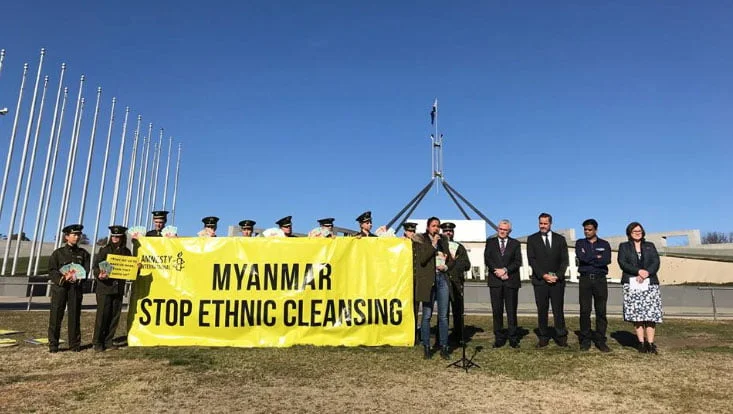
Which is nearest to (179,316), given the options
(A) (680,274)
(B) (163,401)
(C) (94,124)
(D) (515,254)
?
(B) (163,401)

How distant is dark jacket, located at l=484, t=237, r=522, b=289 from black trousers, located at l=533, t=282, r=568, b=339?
0.38 meters

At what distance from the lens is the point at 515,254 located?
779cm

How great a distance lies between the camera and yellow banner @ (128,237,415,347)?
718 centimetres

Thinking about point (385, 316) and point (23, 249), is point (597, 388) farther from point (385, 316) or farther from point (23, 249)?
point (23, 249)

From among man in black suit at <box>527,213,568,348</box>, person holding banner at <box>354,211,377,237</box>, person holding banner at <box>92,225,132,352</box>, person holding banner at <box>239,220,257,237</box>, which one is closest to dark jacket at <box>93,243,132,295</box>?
person holding banner at <box>92,225,132,352</box>

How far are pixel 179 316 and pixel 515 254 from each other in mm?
5662

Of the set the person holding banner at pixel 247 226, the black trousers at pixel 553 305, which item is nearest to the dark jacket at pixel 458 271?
the black trousers at pixel 553 305

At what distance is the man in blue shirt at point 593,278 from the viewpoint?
23.3 ft

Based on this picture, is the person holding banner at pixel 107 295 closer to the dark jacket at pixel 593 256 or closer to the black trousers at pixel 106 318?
the black trousers at pixel 106 318

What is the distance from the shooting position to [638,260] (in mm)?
7074

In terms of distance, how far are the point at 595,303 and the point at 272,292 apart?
5.14 metres

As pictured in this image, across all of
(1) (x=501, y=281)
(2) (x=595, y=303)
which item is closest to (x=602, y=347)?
(2) (x=595, y=303)

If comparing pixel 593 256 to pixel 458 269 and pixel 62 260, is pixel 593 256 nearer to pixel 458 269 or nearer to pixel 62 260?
pixel 458 269

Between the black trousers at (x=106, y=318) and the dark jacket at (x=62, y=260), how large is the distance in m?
0.63
